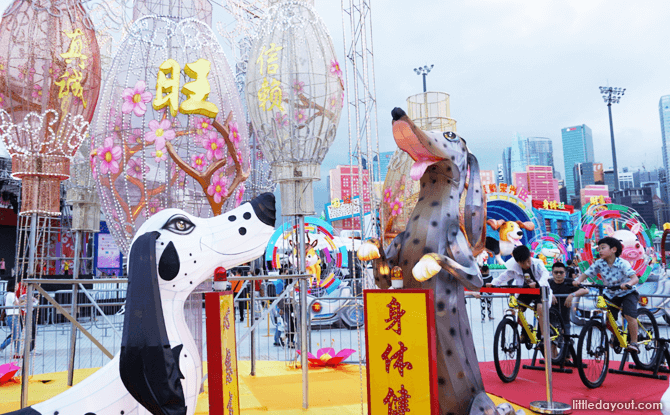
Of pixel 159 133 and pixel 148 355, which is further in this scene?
pixel 159 133

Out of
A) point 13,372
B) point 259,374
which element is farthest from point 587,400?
point 13,372

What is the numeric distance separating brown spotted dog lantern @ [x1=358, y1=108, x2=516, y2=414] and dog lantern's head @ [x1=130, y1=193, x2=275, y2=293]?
0.97 m

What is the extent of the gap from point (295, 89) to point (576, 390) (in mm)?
3889

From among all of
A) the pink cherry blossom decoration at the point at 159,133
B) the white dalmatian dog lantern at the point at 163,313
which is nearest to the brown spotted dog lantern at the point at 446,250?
the white dalmatian dog lantern at the point at 163,313

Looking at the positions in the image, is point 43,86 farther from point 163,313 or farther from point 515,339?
point 515,339

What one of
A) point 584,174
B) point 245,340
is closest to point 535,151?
point 584,174

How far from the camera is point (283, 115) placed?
160 inches

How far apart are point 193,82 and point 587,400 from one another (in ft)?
13.7

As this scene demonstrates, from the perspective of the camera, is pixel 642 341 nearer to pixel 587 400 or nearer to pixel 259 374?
pixel 587 400

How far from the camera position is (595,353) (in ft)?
17.0

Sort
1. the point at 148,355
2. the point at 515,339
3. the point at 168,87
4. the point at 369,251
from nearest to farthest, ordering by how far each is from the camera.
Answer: the point at 148,355 → the point at 369,251 → the point at 168,87 → the point at 515,339

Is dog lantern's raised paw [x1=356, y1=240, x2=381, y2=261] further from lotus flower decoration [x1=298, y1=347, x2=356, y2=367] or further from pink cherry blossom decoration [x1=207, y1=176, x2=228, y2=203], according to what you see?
lotus flower decoration [x1=298, y1=347, x2=356, y2=367]

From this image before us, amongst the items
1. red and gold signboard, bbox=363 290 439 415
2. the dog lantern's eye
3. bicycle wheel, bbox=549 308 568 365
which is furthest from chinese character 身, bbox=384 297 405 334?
bicycle wheel, bbox=549 308 568 365

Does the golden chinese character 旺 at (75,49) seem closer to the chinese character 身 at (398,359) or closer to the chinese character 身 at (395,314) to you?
the chinese character 身 at (395,314)
